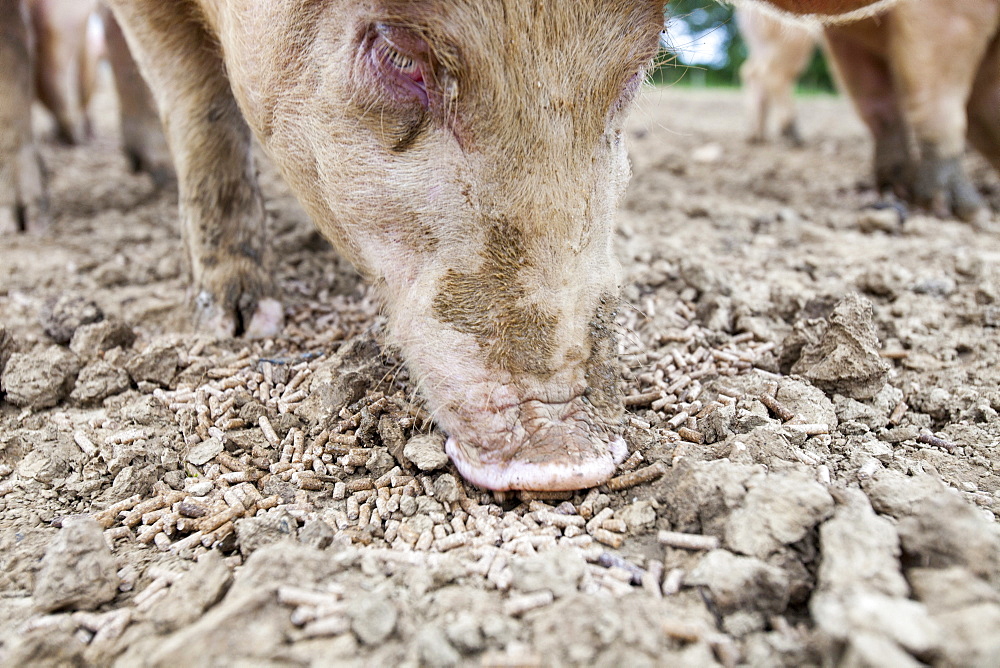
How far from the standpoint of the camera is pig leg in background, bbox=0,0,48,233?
396 centimetres

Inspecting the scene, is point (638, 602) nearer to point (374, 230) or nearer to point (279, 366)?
point (374, 230)

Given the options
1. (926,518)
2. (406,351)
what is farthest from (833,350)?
(406,351)

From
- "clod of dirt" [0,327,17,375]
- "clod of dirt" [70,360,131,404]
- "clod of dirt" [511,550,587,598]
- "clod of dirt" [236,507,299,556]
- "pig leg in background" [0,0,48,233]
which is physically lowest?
"clod of dirt" [236,507,299,556]

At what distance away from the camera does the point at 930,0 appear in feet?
15.5

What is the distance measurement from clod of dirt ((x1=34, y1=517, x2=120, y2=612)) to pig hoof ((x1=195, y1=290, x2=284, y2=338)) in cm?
138

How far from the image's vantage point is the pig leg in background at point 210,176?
304 cm

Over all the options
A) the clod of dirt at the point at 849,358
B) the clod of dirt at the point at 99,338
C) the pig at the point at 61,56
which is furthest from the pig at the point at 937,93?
the pig at the point at 61,56

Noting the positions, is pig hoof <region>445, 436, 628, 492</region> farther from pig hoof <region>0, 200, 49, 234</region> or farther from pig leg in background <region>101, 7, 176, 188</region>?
pig leg in background <region>101, 7, 176, 188</region>

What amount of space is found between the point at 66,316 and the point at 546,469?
204 cm

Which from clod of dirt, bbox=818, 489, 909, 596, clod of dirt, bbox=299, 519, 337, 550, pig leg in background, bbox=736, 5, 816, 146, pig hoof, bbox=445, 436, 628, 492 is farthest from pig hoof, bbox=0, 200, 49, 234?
pig leg in background, bbox=736, 5, 816, 146

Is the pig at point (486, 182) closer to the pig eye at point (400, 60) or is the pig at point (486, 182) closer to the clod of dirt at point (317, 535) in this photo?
the pig eye at point (400, 60)

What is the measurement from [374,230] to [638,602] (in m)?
1.27

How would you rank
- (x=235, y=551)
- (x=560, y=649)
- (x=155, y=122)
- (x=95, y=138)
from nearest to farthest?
(x=560, y=649), (x=235, y=551), (x=155, y=122), (x=95, y=138)

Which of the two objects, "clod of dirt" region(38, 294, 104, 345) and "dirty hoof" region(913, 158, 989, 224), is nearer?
"clod of dirt" region(38, 294, 104, 345)
